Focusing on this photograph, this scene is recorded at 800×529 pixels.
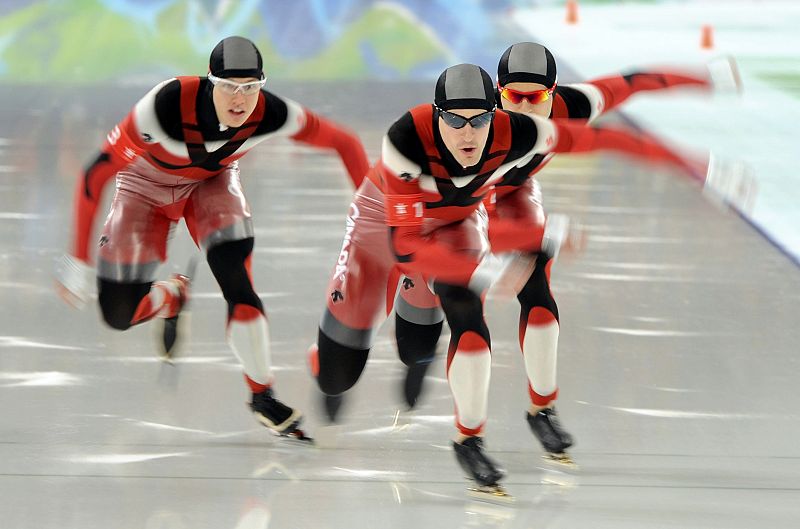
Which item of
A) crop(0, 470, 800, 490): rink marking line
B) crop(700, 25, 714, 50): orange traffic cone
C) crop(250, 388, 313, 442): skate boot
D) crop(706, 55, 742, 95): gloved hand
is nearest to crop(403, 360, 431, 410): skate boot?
crop(250, 388, 313, 442): skate boot

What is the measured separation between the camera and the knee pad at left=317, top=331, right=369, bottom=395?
143 inches

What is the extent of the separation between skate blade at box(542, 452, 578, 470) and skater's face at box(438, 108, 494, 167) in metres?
0.99

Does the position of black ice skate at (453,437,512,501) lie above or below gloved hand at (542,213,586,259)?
below

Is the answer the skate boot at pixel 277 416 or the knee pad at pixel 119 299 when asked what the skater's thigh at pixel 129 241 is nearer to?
the knee pad at pixel 119 299

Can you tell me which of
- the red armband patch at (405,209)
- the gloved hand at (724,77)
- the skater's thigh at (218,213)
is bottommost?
the skater's thigh at (218,213)

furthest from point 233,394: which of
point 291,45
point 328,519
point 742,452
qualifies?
point 291,45

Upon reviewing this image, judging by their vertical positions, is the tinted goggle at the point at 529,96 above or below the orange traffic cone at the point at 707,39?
above

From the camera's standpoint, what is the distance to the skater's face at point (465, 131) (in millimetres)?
3107

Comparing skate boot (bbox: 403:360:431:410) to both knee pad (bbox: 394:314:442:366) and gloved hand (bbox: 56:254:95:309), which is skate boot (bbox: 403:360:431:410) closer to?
knee pad (bbox: 394:314:442:366)

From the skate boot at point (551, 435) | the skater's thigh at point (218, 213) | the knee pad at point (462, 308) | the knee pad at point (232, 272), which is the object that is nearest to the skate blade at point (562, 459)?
the skate boot at point (551, 435)

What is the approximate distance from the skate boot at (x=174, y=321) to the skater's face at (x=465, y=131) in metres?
1.50

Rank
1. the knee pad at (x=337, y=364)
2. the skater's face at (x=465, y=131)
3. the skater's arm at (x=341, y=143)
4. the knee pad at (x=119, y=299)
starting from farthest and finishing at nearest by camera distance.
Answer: the knee pad at (x=119, y=299), the skater's arm at (x=341, y=143), the knee pad at (x=337, y=364), the skater's face at (x=465, y=131)

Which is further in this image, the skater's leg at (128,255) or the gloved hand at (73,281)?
the skater's leg at (128,255)

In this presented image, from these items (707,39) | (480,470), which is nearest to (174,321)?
(480,470)
